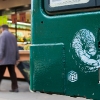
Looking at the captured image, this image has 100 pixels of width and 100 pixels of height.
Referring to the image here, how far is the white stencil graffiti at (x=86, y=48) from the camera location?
10.2 feet

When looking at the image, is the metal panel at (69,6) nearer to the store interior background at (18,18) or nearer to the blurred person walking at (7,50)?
the blurred person walking at (7,50)

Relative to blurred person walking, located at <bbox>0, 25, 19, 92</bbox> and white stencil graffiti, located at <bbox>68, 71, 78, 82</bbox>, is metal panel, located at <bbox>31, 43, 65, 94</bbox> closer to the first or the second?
white stencil graffiti, located at <bbox>68, 71, 78, 82</bbox>

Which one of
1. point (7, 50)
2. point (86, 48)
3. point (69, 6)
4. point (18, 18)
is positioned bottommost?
point (7, 50)

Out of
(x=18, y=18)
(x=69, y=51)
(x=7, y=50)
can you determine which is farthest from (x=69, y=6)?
(x=18, y=18)

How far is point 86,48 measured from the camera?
3.14 metres

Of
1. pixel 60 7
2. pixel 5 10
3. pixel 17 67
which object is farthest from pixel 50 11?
pixel 5 10

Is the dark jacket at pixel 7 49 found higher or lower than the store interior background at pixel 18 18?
lower

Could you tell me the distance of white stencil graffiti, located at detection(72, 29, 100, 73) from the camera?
3094 millimetres

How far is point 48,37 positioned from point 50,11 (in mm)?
298

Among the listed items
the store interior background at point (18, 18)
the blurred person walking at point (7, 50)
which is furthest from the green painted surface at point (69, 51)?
the store interior background at point (18, 18)

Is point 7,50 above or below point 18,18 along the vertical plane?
below

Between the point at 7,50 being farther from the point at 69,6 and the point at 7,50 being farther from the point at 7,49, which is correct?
the point at 69,6

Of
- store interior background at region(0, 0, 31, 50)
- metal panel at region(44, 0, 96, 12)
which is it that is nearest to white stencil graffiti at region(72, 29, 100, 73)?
metal panel at region(44, 0, 96, 12)

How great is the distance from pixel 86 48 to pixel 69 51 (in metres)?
0.22
